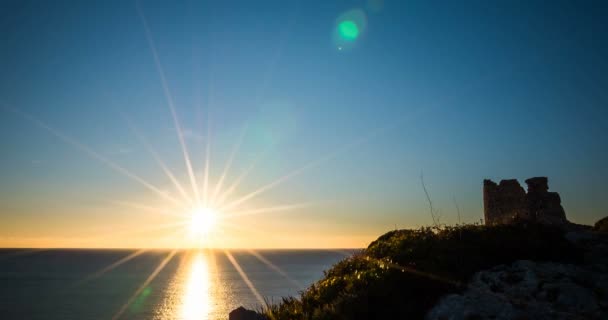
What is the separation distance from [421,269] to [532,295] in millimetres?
2151

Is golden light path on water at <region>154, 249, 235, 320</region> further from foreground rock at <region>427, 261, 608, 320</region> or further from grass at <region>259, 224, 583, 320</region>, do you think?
foreground rock at <region>427, 261, 608, 320</region>

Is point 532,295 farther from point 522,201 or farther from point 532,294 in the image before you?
point 522,201

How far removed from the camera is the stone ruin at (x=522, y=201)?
2248cm

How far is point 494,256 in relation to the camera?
8492mm

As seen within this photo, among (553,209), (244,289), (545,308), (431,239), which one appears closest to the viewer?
(545,308)

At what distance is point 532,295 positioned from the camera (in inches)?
258

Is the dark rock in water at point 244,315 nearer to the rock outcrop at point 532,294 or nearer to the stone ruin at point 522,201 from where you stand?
the rock outcrop at point 532,294

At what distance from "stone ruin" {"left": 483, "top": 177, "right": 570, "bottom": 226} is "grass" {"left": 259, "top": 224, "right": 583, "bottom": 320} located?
14819 mm

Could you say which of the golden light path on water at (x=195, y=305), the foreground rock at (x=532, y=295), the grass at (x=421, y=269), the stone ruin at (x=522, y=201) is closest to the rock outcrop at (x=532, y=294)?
the foreground rock at (x=532, y=295)

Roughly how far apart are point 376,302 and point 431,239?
302 centimetres

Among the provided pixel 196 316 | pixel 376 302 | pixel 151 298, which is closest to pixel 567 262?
pixel 376 302

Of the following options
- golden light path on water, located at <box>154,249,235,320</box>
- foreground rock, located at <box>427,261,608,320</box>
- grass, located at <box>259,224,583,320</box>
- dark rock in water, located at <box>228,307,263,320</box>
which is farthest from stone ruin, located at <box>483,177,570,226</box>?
golden light path on water, located at <box>154,249,235,320</box>

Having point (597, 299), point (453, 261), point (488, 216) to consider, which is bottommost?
point (597, 299)

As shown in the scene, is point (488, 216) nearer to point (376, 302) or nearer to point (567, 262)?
point (567, 262)
